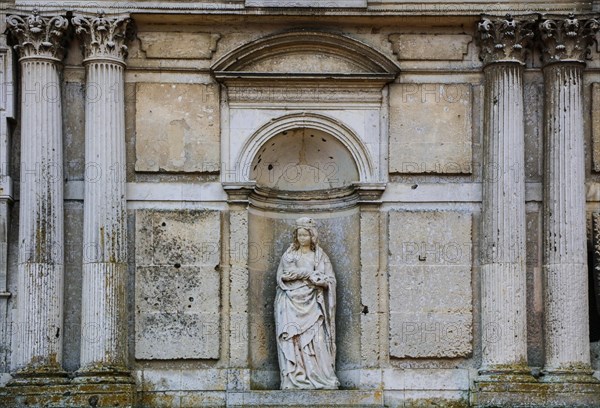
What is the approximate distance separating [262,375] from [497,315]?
2.91 meters

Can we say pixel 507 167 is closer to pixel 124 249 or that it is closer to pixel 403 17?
pixel 403 17

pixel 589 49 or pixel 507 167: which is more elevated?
pixel 589 49

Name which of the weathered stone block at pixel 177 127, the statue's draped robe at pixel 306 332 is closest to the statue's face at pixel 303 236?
the statue's draped robe at pixel 306 332

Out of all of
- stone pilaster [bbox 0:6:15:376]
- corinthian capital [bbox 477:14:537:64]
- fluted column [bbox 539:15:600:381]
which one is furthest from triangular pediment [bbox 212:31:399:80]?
A: stone pilaster [bbox 0:6:15:376]

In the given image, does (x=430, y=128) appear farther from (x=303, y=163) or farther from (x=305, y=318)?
(x=305, y=318)

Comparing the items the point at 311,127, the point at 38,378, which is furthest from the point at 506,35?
the point at 38,378

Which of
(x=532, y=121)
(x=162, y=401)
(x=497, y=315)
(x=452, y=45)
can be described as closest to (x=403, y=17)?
(x=452, y=45)

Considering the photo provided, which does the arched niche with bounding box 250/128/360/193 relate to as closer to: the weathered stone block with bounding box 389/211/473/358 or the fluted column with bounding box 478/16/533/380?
the weathered stone block with bounding box 389/211/473/358

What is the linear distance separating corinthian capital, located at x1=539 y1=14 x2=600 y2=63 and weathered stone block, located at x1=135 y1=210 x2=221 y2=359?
4596mm

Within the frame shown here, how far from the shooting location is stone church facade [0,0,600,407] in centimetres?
1728

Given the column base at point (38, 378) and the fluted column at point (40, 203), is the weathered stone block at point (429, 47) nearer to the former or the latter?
the fluted column at point (40, 203)

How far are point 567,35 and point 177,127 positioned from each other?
4.80 metres

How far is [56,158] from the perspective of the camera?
1736cm

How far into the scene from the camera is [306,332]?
57.3ft
